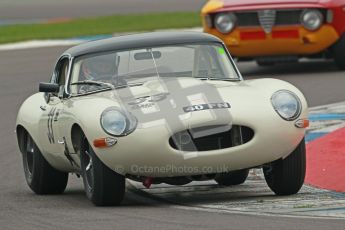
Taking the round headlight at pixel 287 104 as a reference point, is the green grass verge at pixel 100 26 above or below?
below

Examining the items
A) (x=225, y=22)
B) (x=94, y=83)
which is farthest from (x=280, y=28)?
(x=94, y=83)

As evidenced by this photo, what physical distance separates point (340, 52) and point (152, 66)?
29.5 feet

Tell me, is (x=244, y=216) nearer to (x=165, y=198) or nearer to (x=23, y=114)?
(x=165, y=198)

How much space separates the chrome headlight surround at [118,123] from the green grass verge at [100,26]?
18337 mm

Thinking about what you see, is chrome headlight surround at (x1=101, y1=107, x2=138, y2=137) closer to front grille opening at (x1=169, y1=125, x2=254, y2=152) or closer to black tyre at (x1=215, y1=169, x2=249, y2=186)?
front grille opening at (x1=169, y1=125, x2=254, y2=152)

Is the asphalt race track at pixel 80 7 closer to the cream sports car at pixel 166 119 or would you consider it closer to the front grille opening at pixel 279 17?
the front grille opening at pixel 279 17

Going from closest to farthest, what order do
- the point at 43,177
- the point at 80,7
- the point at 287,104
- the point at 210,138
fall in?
the point at 210,138, the point at 287,104, the point at 43,177, the point at 80,7

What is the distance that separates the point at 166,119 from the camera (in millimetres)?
8820

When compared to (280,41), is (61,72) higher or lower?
higher

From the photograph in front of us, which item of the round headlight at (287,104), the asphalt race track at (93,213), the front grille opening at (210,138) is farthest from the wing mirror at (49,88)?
the round headlight at (287,104)

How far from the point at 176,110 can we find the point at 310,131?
14.8 ft

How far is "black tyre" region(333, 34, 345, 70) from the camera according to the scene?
60.9 feet

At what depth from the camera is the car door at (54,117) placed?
994 cm

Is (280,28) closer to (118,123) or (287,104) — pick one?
(287,104)
